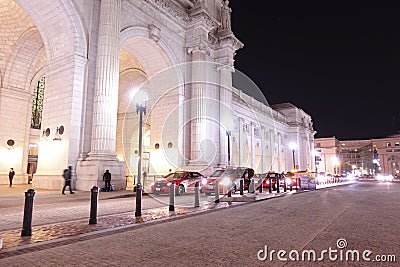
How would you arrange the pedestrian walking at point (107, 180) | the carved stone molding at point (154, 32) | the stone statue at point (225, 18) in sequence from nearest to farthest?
the pedestrian walking at point (107, 180) → the carved stone molding at point (154, 32) → the stone statue at point (225, 18)

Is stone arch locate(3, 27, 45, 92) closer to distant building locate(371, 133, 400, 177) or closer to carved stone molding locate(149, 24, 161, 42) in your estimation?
carved stone molding locate(149, 24, 161, 42)

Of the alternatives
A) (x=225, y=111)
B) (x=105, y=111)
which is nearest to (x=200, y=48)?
(x=225, y=111)

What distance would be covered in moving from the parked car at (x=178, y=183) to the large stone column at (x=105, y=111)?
7.80 feet

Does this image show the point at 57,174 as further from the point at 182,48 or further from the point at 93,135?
the point at 182,48

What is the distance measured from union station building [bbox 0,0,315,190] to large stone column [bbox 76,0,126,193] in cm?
6

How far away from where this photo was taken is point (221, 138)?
30.8 m

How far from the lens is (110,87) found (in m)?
18.8

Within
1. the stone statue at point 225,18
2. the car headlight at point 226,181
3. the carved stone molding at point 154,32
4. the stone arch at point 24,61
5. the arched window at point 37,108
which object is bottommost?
the car headlight at point 226,181

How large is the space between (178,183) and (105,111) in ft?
20.5

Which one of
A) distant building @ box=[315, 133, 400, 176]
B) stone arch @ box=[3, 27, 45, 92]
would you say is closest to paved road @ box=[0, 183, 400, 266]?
stone arch @ box=[3, 27, 45, 92]

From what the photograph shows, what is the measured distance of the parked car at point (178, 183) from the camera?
17.7 m

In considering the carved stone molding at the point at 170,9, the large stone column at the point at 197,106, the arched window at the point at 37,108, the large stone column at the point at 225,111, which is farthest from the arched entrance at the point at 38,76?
the large stone column at the point at 225,111

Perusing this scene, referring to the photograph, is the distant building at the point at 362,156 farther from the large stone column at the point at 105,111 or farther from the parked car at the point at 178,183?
the large stone column at the point at 105,111

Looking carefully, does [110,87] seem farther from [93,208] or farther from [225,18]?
[225,18]
